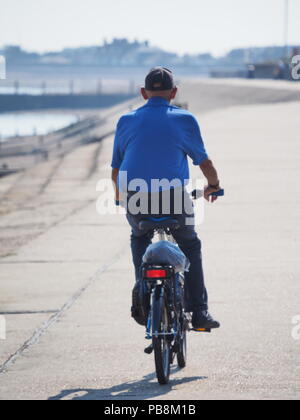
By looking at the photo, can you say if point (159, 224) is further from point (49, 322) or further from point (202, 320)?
point (49, 322)

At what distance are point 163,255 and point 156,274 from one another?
4.8 inches

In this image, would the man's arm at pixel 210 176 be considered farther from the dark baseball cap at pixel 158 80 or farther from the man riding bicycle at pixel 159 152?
the dark baseball cap at pixel 158 80

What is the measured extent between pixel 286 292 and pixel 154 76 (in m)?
3.05

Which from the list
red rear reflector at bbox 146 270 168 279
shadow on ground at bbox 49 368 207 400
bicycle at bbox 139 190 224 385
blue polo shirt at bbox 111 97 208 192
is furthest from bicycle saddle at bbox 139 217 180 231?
shadow on ground at bbox 49 368 207 400

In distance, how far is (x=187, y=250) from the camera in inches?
242

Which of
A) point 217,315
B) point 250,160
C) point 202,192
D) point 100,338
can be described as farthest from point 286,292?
point 250,160

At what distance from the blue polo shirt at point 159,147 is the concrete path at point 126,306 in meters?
1.15

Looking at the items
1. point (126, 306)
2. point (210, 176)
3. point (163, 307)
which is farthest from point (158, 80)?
point (126, 306)

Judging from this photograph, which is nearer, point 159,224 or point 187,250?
point 159,224

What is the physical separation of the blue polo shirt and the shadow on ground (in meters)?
1.09

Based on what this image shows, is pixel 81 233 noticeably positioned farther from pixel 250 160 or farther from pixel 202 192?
pixel 250 160

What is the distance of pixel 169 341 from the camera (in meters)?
5.81

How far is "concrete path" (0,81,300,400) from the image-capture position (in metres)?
6.01

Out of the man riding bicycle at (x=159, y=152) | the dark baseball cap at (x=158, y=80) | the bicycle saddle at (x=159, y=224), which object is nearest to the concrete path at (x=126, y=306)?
the man riding bicycle at (x=159, y=152)
